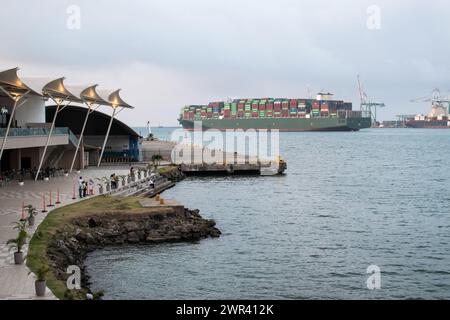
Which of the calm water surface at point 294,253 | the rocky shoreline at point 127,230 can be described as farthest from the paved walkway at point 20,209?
the calm water surface at point 294,253

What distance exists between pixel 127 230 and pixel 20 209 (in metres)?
6.79

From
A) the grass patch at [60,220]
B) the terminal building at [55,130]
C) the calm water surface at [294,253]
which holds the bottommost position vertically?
the calm water surface at [294,253]

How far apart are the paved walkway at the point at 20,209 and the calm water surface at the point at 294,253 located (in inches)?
174

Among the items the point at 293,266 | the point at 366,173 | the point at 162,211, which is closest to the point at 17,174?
the point at 162,211

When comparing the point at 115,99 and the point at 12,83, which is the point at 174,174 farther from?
the point at 12,83

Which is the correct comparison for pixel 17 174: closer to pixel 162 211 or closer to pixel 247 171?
pixel 162 211

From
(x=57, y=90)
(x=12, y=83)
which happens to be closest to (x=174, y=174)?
(x=57, y=90)

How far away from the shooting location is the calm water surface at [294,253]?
1072 inches

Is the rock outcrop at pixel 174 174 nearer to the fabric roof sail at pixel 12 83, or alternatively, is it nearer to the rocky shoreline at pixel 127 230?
the fabric roof sail at pixel 12 83

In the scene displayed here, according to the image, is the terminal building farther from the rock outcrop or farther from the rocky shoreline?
the rocky shoreline

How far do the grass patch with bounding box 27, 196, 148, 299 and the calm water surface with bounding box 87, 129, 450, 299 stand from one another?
280 cm

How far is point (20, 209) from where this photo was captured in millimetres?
36219

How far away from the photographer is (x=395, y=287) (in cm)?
2781

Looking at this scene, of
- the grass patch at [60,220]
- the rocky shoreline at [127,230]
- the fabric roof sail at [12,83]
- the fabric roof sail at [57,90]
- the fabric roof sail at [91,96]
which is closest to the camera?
the grass patch at [60,220]
